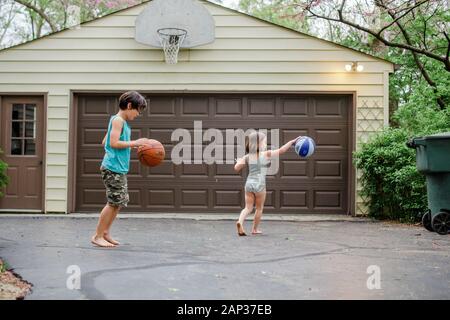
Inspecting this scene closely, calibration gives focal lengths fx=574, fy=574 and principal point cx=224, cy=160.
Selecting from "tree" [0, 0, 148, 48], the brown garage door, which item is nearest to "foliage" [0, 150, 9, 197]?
the brown garage door

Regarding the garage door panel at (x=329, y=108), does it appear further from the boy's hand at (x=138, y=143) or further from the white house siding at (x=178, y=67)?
the boy's hand at (x=138, y=143)

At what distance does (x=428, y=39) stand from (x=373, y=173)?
18.8 ft

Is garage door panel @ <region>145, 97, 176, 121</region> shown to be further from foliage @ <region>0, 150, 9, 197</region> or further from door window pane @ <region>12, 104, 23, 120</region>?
foliage @ <region>0, 150, 9, 197</region>

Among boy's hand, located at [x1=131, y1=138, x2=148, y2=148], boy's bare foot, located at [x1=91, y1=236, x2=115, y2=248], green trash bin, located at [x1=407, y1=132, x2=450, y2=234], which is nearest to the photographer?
boy's hand, located at [x1=131, y1=138, x2=148, y2=148]

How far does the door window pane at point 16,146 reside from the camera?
10.9 meters

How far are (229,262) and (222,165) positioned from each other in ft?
18.0

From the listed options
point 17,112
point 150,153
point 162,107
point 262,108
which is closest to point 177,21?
point 162,107

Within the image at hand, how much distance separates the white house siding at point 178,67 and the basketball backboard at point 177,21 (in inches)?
7.2

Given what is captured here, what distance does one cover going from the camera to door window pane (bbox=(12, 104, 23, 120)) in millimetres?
10930

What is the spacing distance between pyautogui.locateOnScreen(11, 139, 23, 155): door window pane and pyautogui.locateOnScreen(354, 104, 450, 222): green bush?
626 cm

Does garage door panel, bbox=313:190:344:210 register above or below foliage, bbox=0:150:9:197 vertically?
below

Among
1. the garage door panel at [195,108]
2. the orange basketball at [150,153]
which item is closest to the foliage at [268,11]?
the garage door panel at [195,108]
